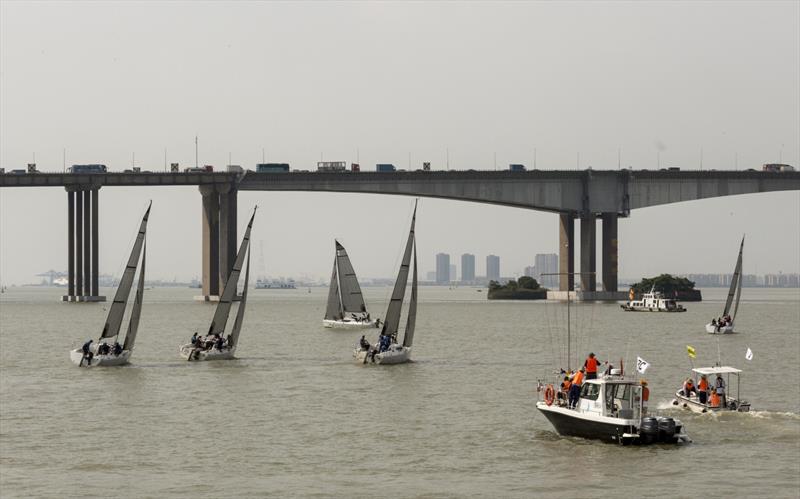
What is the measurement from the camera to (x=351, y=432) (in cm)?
4525

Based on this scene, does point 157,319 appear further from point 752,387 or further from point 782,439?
point 782,439

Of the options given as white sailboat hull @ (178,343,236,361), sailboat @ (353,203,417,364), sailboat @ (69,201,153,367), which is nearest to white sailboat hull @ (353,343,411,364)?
sailboat @ (353,203,417,364)

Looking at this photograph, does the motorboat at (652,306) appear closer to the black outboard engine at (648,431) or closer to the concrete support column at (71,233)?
the concrete support column at (71,233)

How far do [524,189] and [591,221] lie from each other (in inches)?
391

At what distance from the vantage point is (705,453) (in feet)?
132

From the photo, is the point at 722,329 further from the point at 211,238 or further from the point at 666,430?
the point at 211,238

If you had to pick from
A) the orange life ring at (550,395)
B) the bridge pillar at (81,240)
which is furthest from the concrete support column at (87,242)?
the orange life ring at (550,395)

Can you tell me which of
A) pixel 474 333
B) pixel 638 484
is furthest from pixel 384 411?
pixel 474 333

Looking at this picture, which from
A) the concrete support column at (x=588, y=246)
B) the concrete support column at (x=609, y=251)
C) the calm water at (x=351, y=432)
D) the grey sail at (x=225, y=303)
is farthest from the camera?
the concrete support column at (x=609, y=251)

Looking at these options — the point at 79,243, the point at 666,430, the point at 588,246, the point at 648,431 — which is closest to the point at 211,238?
the point at 79,243

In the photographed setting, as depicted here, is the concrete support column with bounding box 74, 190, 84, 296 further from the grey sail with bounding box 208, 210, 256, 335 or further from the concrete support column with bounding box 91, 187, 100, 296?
the grey sail with bounding box 208, 210, 256, 335

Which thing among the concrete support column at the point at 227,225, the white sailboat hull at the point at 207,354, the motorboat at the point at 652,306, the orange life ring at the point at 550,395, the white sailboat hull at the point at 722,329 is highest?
the concrete support column at the point at 227,225

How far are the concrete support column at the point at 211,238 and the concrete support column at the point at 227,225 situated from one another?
3.68 feet

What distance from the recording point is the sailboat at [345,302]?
357ft
